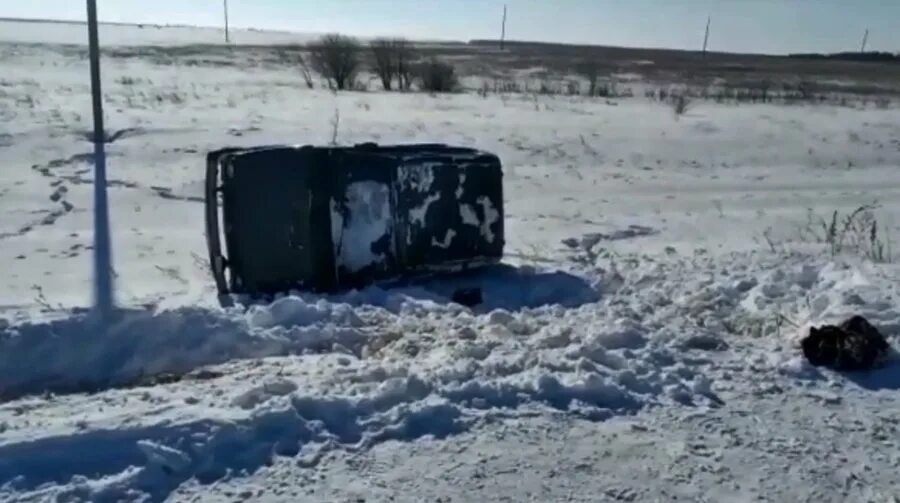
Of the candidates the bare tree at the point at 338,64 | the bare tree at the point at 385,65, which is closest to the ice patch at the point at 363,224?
the bare tree at the point at 338,64

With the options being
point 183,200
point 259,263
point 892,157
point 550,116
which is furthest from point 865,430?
point 550,116

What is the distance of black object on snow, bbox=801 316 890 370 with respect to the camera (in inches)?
180

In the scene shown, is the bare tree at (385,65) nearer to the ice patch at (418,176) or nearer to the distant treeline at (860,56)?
the ice patch at (418,176)

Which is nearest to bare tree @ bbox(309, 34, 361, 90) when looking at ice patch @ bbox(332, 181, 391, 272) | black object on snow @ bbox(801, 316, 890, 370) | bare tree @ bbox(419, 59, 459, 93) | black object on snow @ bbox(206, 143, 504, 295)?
bare tree @ bbox(419, 59, 459, 93)

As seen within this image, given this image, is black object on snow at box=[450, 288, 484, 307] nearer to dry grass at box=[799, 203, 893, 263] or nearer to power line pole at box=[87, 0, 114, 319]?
power line pole at box=[87, 0, 114, 319]

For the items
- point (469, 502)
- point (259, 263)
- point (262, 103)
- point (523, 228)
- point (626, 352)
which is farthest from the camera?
point (262, 103)

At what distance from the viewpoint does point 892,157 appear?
47.3ft

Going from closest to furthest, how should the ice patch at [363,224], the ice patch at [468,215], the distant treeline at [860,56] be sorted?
the ice patch at [363,224] < the ice patch at [468,215] < the distant treeline at [860,56]

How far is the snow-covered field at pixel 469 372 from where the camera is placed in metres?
3.48

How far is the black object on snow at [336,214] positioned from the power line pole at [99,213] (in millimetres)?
753

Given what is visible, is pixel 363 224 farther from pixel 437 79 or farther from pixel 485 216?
pixel 437 79

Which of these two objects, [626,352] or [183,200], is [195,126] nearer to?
[183,200]

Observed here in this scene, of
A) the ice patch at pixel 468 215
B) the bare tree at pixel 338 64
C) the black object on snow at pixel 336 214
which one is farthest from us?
the bare tree at pixel 338 64

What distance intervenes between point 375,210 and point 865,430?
311 centimetres
